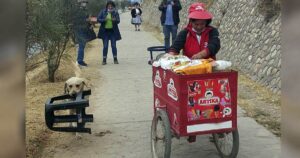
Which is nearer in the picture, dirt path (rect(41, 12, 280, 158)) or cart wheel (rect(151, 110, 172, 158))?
cart wheel (rect(151, 110, 172, 158))

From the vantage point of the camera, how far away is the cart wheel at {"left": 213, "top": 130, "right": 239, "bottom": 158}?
12.6 feet

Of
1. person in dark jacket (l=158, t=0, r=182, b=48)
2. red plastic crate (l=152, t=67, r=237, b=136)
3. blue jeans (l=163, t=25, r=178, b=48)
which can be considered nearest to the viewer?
red plastic crate (l=152, t=67, r=237, b=136)

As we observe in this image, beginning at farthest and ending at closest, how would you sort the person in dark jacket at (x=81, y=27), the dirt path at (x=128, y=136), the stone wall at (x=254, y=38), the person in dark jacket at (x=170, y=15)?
the person in dark jacket at (x=170, y=15) < the person in dark jacket at (x=81, y=27) < the stone wall at (x=254, y=38) < the dirt path at (x=128, y=136)

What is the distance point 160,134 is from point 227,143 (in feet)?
2.16

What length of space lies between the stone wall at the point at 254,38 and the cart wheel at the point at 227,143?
9.30 ft

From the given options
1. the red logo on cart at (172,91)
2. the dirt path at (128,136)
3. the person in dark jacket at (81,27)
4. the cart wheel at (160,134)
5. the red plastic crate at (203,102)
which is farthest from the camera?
the person in dark jacket at (81,27)

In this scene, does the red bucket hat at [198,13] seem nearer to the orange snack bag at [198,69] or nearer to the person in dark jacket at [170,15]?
the orange snack bag at [198,69]

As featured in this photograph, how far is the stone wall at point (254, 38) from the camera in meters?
7.51

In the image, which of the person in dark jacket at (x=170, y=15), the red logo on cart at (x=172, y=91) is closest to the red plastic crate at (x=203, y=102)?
the red logo on cart at (x=172, y=91)

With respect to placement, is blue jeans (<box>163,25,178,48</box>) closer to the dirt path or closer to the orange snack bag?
the dirt path

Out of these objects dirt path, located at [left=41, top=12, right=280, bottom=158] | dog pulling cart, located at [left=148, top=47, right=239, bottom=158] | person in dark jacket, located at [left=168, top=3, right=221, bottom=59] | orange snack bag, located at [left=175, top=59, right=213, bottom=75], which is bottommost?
dirt path, located at [left=41, top=12, right=280, bottom=158]

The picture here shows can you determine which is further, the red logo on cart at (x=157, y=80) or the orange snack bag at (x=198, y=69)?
the red logo on cart at (x=157, y=80)

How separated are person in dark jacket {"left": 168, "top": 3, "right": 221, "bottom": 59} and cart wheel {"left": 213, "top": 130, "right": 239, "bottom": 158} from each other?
76cm

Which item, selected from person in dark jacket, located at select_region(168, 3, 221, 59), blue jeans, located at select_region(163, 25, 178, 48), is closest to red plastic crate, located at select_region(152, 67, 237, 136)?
person in dark jacket, located at select_region(168, 3, 221, 59)
